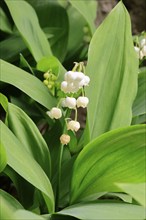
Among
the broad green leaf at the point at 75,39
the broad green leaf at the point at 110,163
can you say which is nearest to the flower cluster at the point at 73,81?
the broad green leaf at the point at 110,163

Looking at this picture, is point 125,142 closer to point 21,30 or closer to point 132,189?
point 132,189

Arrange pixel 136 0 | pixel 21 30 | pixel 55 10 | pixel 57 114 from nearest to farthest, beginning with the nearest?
1. pixel 57 114
2. pixel 21 30
3. pixel 55 10
4. pixel 136 0

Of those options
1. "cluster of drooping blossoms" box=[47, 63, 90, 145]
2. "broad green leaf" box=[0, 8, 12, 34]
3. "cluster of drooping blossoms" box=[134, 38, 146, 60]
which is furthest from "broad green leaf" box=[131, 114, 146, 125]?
"broad green leaf" box=[0, 8, 12, 34]

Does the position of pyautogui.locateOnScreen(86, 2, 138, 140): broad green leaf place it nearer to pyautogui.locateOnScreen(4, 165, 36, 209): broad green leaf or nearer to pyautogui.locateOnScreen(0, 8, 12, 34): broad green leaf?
pyautogui.locateOnScreen(4, 165, 36, 209): broad green leaf

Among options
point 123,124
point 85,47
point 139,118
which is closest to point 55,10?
point 85,47

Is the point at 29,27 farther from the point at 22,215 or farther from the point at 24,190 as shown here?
the point at 22,215

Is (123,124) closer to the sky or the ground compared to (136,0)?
closer to the ground

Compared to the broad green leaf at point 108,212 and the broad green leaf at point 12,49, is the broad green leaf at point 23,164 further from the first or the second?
the broad green leaf at point 12,49
